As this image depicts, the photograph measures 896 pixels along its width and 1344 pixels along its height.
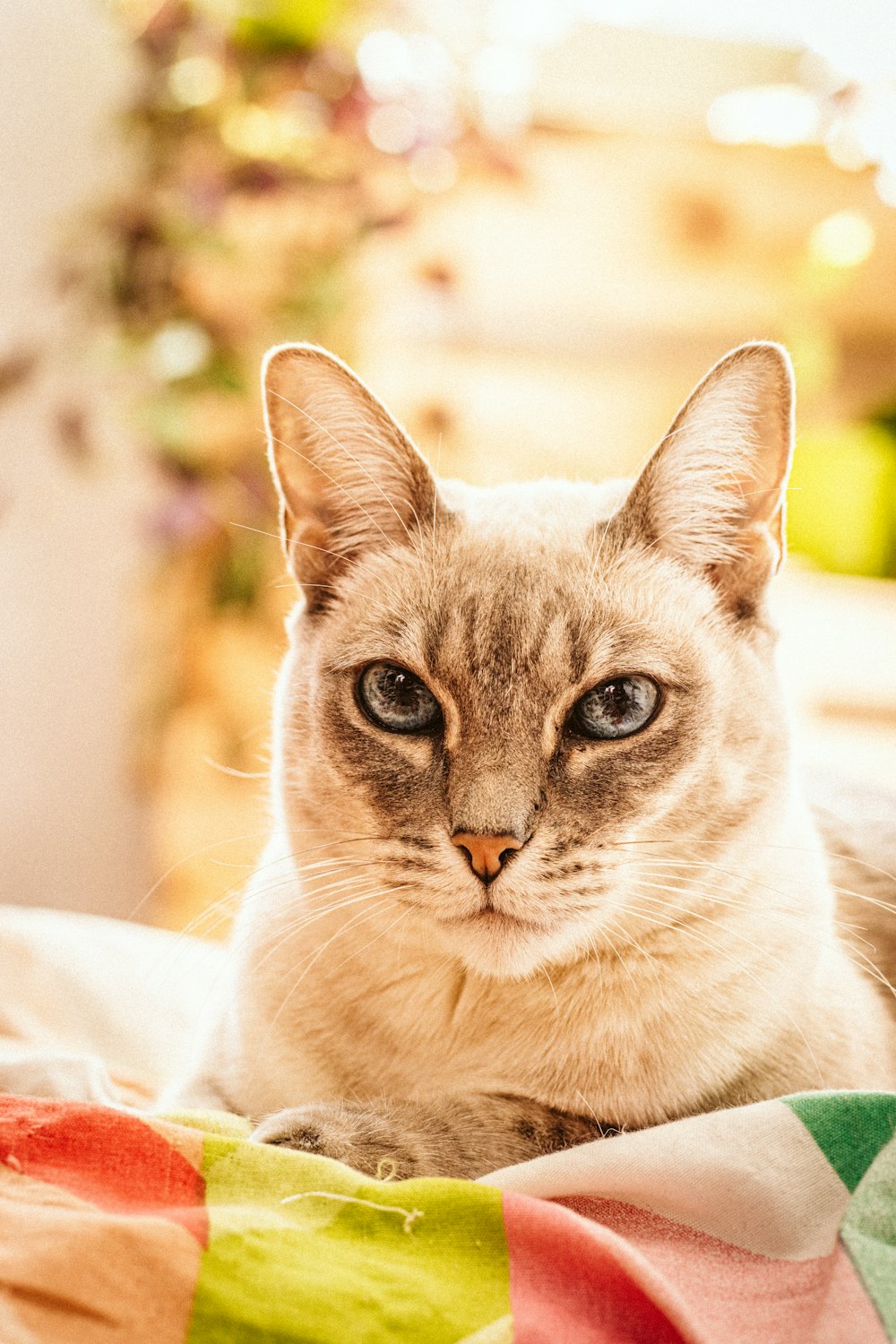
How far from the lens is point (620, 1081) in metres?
1.15

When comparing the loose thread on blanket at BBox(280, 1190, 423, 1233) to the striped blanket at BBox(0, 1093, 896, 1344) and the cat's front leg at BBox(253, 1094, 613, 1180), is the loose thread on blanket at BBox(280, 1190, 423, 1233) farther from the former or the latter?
the cat's front leg at BBox(253, 1094, 613, 1180)

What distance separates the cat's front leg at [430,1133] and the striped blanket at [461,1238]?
0.30 feet

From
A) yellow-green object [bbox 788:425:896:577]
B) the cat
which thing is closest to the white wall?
yellow-green object [bbox 788:425:896:577]

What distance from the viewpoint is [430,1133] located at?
1099 millimetres

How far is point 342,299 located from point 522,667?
1941mm

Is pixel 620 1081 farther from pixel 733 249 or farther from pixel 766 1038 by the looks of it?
pixel 733 249

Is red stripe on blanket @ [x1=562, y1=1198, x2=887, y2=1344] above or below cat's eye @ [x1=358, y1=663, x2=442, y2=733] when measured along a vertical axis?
below

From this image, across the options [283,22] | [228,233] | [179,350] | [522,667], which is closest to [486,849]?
[522,667]

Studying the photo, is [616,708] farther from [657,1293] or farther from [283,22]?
[283,22]

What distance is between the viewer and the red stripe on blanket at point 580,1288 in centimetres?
79

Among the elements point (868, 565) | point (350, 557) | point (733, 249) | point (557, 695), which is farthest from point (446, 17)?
point (557, 695)

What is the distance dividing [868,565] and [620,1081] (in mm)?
2455

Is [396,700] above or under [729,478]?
under

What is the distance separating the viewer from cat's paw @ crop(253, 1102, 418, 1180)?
104 centimetres
